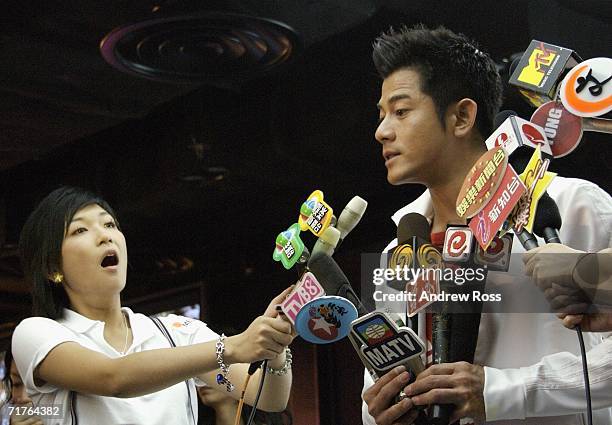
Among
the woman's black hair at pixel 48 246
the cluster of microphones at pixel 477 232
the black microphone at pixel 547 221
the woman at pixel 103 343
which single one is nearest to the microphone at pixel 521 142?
the cluster of microphones at pixel 477 232

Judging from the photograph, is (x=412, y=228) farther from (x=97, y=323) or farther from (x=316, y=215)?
(x=97, y=323)

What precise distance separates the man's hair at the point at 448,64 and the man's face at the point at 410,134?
37 millimetres

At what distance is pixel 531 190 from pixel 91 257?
89cm

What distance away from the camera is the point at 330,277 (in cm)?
143

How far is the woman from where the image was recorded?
1596mm

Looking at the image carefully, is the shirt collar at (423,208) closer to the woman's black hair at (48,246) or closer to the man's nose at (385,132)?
the man's nose at (385,132)

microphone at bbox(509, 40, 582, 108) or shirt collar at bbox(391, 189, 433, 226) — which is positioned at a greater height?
microphone at bbox(509, 40, 582, 108)

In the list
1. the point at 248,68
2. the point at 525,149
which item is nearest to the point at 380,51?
the point at 525,149

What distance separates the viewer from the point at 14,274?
461 cm

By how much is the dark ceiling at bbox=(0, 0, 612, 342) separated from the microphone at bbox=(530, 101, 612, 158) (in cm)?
→ 131

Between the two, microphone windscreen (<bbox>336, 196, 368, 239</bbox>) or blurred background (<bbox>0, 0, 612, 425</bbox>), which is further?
blurred background (<bbox>0, 0, 612, 425</bbox>)

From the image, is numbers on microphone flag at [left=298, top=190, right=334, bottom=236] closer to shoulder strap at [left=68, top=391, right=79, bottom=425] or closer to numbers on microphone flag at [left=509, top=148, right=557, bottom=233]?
numbers on microphone flag at [left=509, top=148, right=557, bottom=233]

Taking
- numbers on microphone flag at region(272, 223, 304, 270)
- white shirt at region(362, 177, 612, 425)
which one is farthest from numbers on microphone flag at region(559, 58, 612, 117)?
numbers on microphone flag at region(272, 223, 304, 270)

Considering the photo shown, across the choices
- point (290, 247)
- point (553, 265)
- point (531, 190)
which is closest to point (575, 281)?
point (553, 265)
